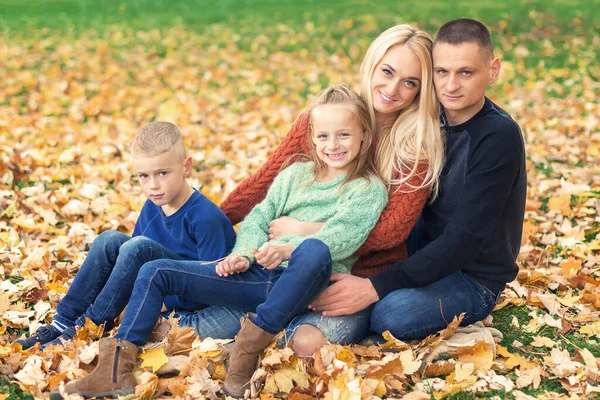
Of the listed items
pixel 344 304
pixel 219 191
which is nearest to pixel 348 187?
pixel 344 304

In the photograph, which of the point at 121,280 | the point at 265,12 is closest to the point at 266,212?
the point at 121,280

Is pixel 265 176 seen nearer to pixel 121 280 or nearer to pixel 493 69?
pixel 121 280

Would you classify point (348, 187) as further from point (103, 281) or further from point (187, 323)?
point (103, 281)

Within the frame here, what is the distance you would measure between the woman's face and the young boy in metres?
0.98

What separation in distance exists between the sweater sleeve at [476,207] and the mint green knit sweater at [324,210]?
29cm

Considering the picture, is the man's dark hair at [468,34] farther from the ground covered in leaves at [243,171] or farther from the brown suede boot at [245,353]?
the brown suede boot at [245,353]

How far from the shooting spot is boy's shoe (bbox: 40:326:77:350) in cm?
332

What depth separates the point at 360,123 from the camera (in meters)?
3.49

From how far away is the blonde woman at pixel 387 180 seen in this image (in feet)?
11.0

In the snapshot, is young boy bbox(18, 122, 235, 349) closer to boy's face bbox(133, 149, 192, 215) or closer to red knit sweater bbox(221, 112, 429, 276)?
boy's face bbox(133, 149, 192, 215)

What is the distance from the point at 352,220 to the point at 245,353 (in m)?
0.78

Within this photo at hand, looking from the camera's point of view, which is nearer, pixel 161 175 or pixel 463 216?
pixel 463 216

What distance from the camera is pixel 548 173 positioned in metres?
6.33

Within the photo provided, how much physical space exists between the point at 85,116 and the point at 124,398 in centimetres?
621
